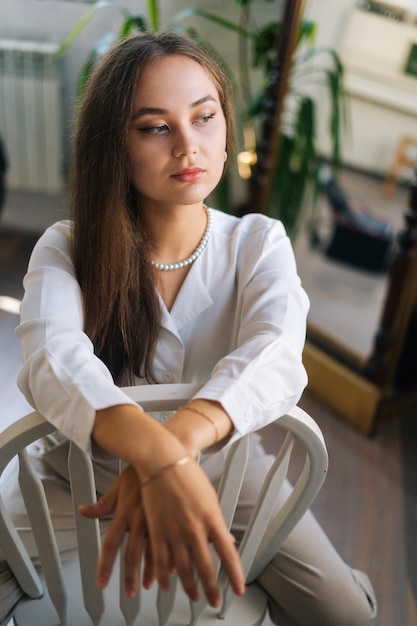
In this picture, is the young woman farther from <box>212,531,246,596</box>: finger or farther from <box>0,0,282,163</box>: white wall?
<box>0,0,282,163</box>: white wall

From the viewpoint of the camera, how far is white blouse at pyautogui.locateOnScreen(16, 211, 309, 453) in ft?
2.28

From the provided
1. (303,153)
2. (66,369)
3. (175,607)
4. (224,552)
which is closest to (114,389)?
(66,369)

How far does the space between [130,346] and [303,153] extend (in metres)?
1.28

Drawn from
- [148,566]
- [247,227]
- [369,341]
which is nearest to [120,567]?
[148,566]

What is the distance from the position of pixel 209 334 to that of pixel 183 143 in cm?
32

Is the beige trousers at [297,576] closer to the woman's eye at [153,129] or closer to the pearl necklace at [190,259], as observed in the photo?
the pearl necklace at [190,259]

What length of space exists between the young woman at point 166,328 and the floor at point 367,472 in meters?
0.68

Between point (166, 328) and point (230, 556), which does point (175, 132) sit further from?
point (230, 556)

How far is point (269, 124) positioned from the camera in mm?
1976

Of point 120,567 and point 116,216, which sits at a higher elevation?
point 116,216

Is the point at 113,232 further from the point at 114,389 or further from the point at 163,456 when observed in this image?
the point at 163,456

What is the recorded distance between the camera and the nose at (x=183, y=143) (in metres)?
0.81

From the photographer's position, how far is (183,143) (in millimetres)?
814

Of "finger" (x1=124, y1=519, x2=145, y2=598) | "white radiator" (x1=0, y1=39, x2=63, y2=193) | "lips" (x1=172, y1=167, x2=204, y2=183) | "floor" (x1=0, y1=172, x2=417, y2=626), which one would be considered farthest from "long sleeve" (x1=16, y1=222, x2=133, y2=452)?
"white radiator" (x1=0, y1=39, x2=63, y2=193)
